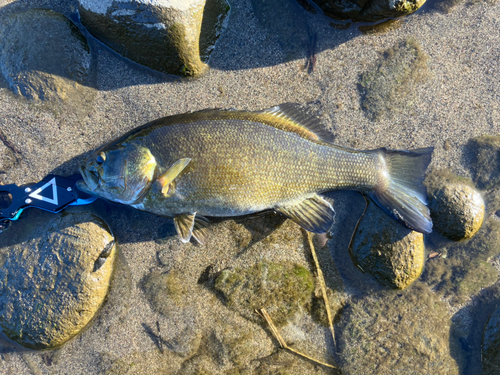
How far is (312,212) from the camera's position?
3488 millimetres

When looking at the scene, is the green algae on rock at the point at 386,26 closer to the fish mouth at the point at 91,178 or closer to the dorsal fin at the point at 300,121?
the dorsal fin at the point at 300,121

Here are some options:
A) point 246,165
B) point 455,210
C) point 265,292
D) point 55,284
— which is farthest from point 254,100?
point 55,284

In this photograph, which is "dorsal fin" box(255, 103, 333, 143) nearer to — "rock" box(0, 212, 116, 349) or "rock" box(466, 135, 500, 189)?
"rock" box(466, 135, 500, 189)

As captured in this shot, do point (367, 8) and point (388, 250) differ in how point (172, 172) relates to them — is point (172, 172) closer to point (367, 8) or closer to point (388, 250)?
point (388, 250)

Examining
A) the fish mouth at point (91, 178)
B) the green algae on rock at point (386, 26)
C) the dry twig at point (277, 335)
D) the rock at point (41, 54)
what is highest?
the green algae on rock at point (386, 26)

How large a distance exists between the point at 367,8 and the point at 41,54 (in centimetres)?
370

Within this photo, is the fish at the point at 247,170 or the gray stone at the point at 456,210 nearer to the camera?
the fish at the point at 247,170

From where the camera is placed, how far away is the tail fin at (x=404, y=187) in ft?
11.2

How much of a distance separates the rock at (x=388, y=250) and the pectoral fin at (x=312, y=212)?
1.61 ft

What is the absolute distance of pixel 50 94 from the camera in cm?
363

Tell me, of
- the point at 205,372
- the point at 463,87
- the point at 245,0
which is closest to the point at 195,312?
the point at 205,372

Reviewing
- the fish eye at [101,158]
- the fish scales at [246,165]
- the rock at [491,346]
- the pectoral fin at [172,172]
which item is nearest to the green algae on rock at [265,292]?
the fish scales at [246,165]

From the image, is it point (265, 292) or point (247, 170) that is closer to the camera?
point (247, 170)

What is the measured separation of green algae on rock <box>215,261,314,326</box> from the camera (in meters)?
3.62
